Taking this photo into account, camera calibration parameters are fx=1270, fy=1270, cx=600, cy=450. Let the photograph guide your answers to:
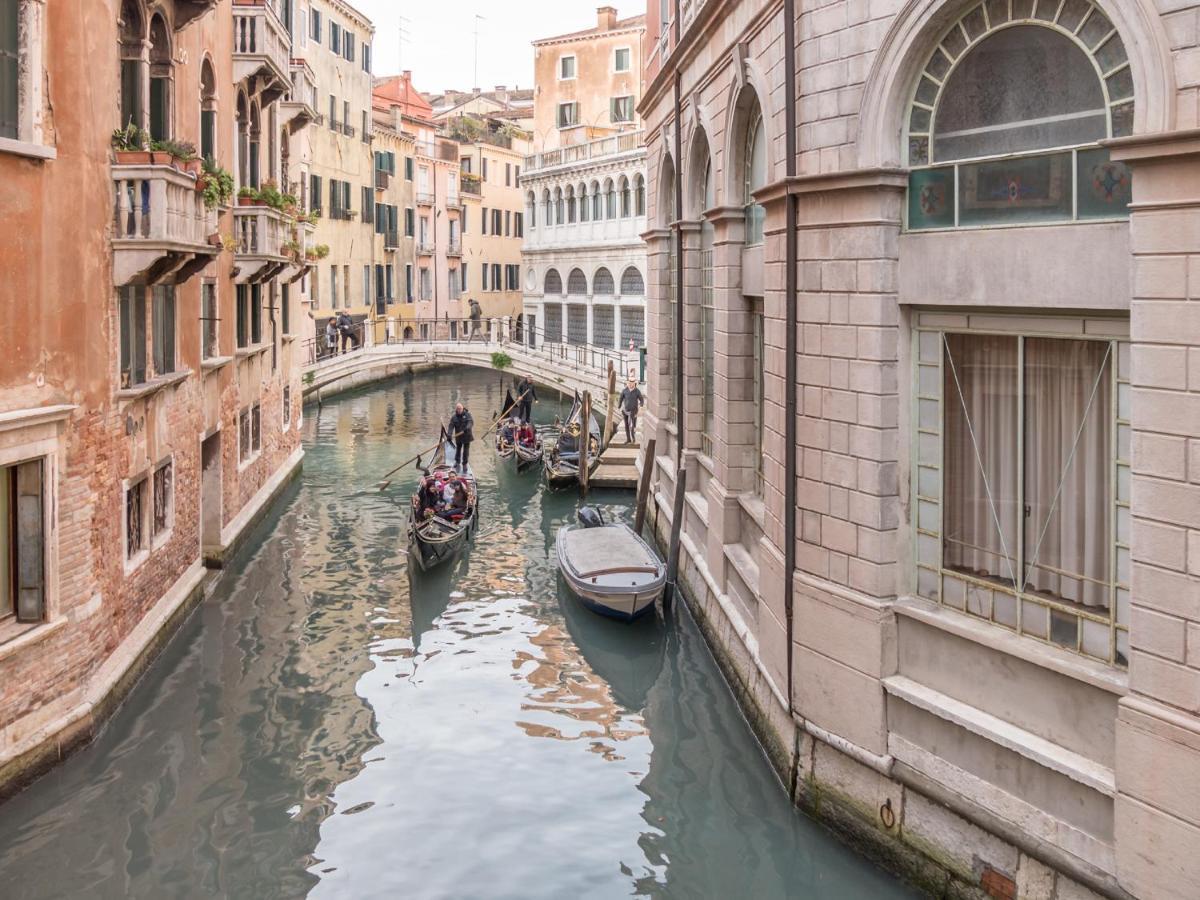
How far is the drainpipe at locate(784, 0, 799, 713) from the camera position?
333 inches

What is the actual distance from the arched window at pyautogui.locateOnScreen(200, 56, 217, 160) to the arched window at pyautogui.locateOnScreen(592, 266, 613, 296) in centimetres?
2383

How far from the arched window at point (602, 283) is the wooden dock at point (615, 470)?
15.1 meters

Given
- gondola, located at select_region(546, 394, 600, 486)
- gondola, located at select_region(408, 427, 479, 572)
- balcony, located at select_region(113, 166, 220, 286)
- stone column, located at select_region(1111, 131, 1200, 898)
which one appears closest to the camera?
stone column, located at select_region(1111, 131, 1200, 898)

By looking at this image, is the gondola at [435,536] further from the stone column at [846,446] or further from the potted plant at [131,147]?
the stone column at [846,446]

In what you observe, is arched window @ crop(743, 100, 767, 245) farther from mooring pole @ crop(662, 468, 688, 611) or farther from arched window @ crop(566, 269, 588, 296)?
arched window @ crop(566, 269, 588, 296)

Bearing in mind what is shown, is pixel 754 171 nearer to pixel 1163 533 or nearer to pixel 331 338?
pixel 1163 533

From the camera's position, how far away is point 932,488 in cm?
770

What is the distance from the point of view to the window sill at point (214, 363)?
14906 millimetres

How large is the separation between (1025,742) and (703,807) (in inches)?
124

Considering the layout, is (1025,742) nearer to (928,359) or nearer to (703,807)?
(928,359)

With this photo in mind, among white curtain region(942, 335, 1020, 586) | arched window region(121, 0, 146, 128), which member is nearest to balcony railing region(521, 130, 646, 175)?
arched window region(121, 0, 146, 128)

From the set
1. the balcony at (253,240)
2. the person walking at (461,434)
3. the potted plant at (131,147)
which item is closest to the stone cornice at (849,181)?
the potted plant at (131,147)

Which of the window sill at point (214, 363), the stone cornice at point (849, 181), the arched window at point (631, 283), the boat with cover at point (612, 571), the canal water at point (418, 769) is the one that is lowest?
the canal water at point (418, 769)

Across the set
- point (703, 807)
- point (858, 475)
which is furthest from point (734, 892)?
point (858, 475)
